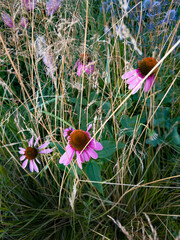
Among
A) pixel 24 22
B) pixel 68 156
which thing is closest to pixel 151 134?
pixel 68 156

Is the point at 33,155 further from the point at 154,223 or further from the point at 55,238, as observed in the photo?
the point at 154,223

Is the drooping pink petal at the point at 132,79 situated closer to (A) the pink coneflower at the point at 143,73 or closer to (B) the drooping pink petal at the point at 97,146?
(A) the pink coneflower at the point at 143,73

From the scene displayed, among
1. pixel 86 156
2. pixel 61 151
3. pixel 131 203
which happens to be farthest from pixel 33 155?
pixel 131 203

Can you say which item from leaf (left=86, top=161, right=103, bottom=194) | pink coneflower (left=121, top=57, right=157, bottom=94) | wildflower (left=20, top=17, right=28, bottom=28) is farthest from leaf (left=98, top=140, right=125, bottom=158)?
wildflower (left=20, top=17, right=28, bottom=28)

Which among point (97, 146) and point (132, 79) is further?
point (132, 79)

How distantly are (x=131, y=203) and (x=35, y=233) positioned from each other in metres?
0.35

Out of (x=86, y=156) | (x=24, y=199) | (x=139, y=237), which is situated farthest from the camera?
(x=24, y=199)

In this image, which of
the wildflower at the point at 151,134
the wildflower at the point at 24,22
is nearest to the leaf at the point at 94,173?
the wildflower at the point at 151,134

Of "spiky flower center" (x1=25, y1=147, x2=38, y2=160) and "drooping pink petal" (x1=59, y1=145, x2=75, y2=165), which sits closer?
"drooping pink petal" (x1=59, y1=145, x2=75, y2=165)

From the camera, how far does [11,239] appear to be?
77 cm

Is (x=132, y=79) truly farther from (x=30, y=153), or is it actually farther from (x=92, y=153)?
(x=30, y=153)

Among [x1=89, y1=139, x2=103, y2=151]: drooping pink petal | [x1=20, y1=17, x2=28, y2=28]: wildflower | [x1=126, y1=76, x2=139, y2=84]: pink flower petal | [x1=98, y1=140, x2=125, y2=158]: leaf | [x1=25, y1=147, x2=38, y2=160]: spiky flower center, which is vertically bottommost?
[x1=25, y1=147, x2=38, y2=160]: spiky flower center

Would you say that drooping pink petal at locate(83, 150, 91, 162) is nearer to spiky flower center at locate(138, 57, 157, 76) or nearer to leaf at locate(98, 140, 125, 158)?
leaf at locate(98, 140, 125, 158)

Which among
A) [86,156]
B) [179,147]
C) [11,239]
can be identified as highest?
[86,156]
